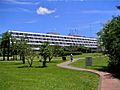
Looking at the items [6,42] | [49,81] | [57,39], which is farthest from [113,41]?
[57,39]

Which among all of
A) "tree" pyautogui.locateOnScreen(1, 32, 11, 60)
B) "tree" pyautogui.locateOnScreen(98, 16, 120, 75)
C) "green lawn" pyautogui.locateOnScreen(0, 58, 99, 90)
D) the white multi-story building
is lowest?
"green lawn" pyautogui.locateOnScreen(0, 58, 99, 90)

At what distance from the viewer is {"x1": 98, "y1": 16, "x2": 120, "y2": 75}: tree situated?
29.1 m

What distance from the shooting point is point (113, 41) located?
99.3 ft

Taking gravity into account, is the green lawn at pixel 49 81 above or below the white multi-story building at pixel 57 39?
below

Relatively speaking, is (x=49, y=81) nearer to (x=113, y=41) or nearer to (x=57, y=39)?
(x=113, y=41)

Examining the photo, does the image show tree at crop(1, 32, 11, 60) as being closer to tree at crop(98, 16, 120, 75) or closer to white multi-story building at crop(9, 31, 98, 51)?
tree at crop(98, 16, 120, 75)

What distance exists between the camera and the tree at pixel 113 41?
2909 cm

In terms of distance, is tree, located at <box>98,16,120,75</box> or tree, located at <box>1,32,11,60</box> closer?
tree, located at <box>98,16,120,75</box>

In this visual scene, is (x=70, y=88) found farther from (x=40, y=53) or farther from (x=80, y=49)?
(x=80, y=49)

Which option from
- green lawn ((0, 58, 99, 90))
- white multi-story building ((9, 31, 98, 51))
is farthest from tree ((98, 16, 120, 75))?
white multi-story building ((9, 31, 98, 51))

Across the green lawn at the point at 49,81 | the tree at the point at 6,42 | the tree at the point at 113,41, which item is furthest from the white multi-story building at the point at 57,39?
the green lawn at the point at 49,81

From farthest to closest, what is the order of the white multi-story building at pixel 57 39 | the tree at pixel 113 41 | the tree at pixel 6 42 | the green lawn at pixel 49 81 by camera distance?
1. the white multi-story building at pixel 57 39
2. the tree at pixel 6 42
3. the tree at pixel 113 41
4. the green lawn at pixel 49 81

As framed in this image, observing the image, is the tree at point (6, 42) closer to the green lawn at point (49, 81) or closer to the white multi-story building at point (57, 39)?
the green lawn at point (49, 81)

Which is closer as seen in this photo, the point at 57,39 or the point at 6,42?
the point at 6,42
